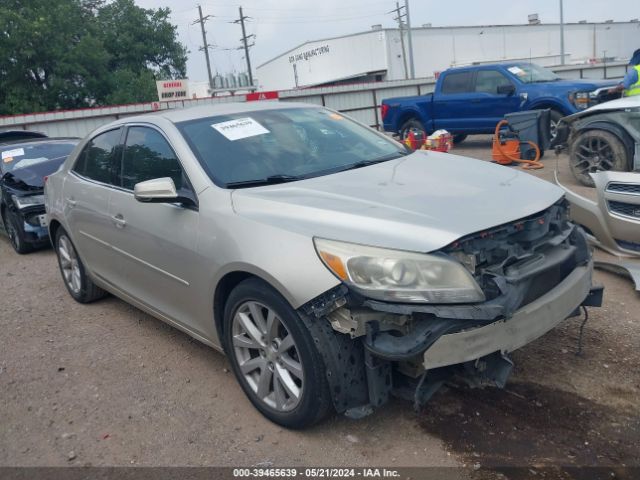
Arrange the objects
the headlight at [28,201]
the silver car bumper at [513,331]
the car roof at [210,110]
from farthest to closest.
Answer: the headlight at [28,201] → the car roof at [210,110] → the silver car bumper at [513,331]

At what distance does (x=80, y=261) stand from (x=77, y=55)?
114 feet

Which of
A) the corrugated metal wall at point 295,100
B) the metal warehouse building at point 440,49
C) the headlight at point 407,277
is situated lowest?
the headlight at point 407,277

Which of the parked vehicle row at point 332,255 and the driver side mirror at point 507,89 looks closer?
the parked vehicle row at point 332,255

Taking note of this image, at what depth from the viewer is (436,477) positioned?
8.27 feet

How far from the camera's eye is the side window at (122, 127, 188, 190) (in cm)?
353

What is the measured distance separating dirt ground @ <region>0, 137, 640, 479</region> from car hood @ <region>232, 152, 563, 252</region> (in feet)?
3.29

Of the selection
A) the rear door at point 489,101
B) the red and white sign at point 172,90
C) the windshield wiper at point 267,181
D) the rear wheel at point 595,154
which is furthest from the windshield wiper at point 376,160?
the red and white sign at point 172,90

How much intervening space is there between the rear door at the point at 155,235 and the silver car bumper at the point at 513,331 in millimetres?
1404

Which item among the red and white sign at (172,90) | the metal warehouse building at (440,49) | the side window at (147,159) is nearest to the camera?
the side window at (147,159)

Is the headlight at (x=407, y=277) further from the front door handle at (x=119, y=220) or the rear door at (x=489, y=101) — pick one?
the rear door at (x=489, y=101)

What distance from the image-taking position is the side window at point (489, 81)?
12.6 metres

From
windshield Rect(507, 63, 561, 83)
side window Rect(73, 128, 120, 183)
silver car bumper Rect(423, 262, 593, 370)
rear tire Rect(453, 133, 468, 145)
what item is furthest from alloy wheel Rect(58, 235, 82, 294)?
rear tire Rect(453, 133, 468, 145)

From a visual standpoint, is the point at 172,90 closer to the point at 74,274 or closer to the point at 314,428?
the point at 74,274

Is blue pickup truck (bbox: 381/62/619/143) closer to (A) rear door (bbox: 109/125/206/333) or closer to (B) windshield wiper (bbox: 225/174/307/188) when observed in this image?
(B) windshield wiper (bbox: 225/174/307/188)
